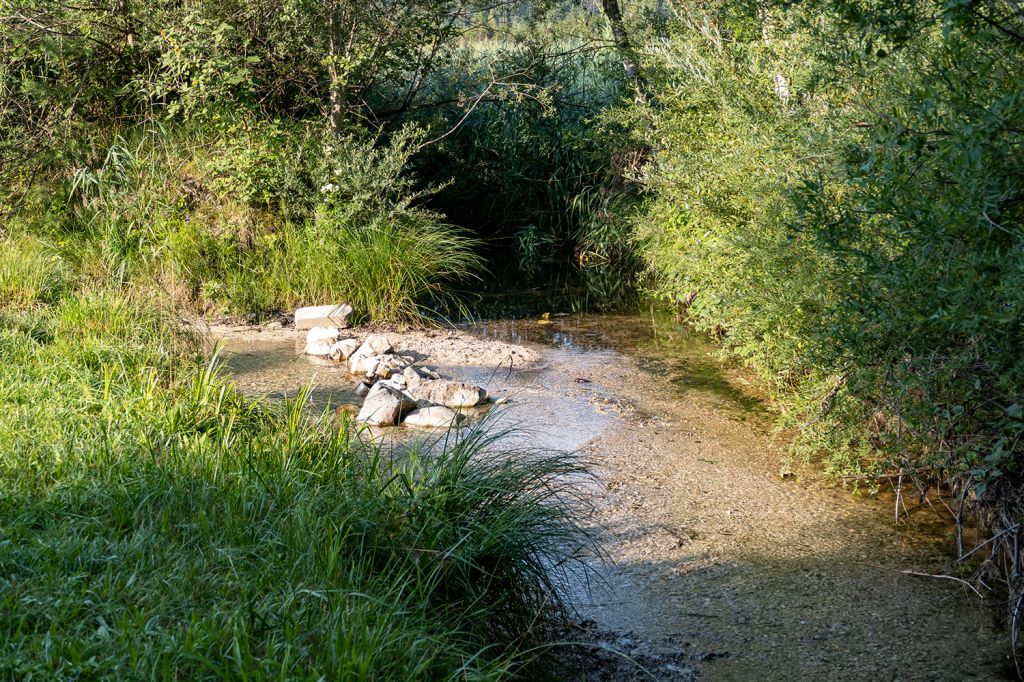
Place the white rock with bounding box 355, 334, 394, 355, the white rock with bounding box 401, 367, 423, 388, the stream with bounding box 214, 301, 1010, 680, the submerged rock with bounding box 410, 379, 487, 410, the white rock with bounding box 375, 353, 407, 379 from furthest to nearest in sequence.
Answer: the white rock with bounding box 355, 334, 394, 355
the white rock with bounding box 375, 353, 407, 379
the white rock with bounding box 401, 367, 423, 388
the submerged rock with bounding box 410, 379, 487, 410
the stream with bounding box 214, 301, 1010, 680

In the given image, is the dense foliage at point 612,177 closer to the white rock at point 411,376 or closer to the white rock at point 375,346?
the white rock at point 375,346

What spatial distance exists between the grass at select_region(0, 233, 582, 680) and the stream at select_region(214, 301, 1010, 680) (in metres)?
0.45

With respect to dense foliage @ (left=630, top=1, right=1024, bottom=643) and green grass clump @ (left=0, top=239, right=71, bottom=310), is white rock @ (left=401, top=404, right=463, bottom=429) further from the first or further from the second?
green grass clump @ (left=0, top=239, right=71, bottom=310)

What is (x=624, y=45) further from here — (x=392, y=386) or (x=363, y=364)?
(x=392, y=386)

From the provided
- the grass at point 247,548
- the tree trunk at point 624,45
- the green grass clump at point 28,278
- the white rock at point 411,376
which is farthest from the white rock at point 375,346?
the tree trunk at point 624,45

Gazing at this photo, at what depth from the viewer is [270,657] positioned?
249cm

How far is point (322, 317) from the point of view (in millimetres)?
8656

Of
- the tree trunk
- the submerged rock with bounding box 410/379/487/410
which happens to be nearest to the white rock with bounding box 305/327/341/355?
the submerged rock with bounding box 410/379/487/410

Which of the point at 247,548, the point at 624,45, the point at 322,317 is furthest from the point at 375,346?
the point at 624,45

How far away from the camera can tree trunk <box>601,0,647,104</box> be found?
11188 millimetres

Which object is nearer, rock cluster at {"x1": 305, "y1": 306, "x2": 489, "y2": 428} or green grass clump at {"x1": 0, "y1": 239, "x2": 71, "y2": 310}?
rock cluster at {"x1": 305, "y1": 306, "x2": 489, "y2": 428}

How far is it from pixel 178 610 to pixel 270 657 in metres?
0.40

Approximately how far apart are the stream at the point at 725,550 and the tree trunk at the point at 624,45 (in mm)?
5114

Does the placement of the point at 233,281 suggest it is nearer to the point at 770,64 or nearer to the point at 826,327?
the point at 770,64
